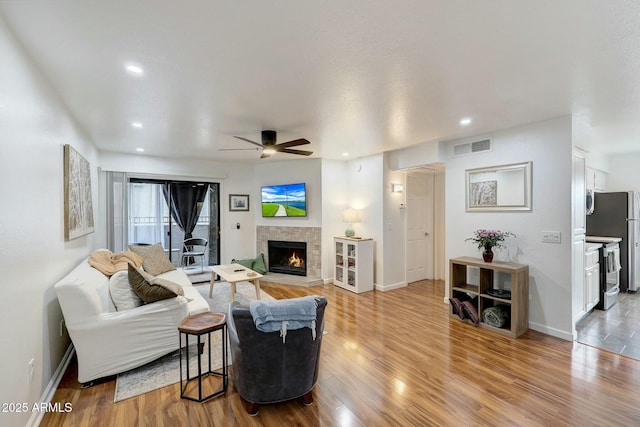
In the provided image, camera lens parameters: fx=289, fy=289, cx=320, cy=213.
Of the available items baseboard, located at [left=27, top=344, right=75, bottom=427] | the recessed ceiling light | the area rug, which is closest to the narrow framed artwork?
baseboard, located at [left=27, top=344, right=75, bottom=427]

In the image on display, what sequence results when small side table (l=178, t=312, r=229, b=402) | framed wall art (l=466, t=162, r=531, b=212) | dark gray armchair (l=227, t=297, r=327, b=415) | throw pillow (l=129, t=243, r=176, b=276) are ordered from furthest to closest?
throw pillow (l=129, t=243, r=176, b=276) < framed wall art (l=466, t=162, r=531, b=212) < small side table (l=178, t=312, r=229, b=402) < dark gray armchair (l=227, t=297, r=327, b=415)

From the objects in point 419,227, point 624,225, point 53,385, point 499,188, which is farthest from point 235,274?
point 624,225

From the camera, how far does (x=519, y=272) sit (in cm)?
339

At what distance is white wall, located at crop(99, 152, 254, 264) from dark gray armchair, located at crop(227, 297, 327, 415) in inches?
174

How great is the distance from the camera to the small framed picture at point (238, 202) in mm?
6434

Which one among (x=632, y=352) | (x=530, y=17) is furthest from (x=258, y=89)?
(x=632, y=352)

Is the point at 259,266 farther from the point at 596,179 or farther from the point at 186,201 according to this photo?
the point at 596,179

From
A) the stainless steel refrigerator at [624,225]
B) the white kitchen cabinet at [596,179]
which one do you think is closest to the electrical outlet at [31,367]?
the white kitchen cabinet at [596,179]

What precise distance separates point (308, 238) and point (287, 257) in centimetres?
80

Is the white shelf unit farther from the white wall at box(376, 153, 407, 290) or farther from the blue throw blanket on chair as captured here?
the blue throw blanket on chair

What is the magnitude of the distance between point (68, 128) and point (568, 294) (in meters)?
5.76

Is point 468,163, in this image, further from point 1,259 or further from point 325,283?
point 1,259

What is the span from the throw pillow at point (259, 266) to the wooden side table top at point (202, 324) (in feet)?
11.9

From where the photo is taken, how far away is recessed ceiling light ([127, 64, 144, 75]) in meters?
2.12
